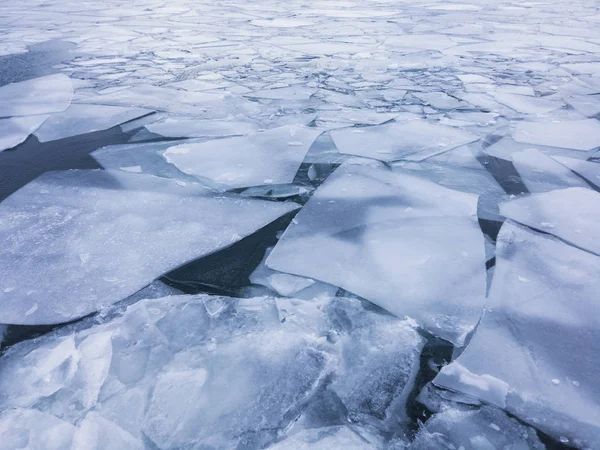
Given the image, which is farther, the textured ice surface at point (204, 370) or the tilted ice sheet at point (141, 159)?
the tilted ice sheet at point (141, 159)

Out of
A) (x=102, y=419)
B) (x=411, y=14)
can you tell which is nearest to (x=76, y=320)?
(x=102, y=419)

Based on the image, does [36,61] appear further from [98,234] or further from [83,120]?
[98,234]

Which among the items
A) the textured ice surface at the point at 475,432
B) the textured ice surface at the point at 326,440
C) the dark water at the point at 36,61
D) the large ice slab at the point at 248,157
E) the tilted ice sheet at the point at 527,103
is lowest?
the textured ice surface at the point at 475,432

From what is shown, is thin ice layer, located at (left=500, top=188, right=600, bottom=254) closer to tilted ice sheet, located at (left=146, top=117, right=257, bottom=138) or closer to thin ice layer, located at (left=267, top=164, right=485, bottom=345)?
thin ice layer, located at (left=267, top=164, right=485, bottom=345)

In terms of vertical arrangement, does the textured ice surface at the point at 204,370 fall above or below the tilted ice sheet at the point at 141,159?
below

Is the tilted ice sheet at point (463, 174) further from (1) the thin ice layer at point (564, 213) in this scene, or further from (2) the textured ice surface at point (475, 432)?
(2) the textured ice surface at point (475, 432)

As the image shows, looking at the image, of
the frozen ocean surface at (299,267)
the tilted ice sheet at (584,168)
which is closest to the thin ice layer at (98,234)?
the frozen ocean surface at (299,267)

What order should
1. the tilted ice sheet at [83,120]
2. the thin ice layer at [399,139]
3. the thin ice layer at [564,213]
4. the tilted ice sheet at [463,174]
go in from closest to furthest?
1. the thin ice layer at [564,213]
2. the tilted ice sheet at [463,174]
3. the thin ice layer at [399,139]
4. the tilted ice sheet at [83,120]

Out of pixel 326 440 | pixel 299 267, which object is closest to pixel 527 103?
pixel 299 267
